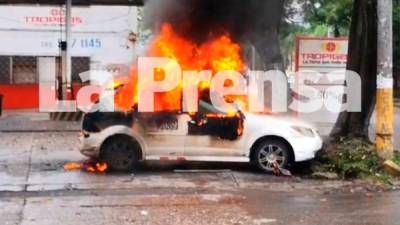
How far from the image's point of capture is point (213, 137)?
34.0 ft

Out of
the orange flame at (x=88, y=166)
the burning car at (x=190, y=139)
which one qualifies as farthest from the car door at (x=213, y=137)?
the orange flame at (x=88, y=166)

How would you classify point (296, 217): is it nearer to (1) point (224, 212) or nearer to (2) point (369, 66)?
(1) point (224, 212)

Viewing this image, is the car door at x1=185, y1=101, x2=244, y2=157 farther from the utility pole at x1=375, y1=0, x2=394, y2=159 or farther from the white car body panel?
the utility pole at x1=375, y1=0, x2=394, y2=159

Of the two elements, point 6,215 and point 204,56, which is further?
point 204,56

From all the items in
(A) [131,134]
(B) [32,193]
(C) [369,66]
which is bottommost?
(B) [32,193]

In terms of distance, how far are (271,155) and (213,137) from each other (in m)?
0.94

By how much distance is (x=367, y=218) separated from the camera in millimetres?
7348

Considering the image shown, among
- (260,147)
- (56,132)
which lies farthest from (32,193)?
(56,132)

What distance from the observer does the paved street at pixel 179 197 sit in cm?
740

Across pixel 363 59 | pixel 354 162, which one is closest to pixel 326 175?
pixel 354 162

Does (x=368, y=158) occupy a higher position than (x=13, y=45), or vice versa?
(x=13, y=45)

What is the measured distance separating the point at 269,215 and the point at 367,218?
1071 mm

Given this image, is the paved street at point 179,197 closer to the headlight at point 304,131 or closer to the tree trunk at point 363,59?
the headlight at point 304,131

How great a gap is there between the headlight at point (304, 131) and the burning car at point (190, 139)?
0.07 ft
